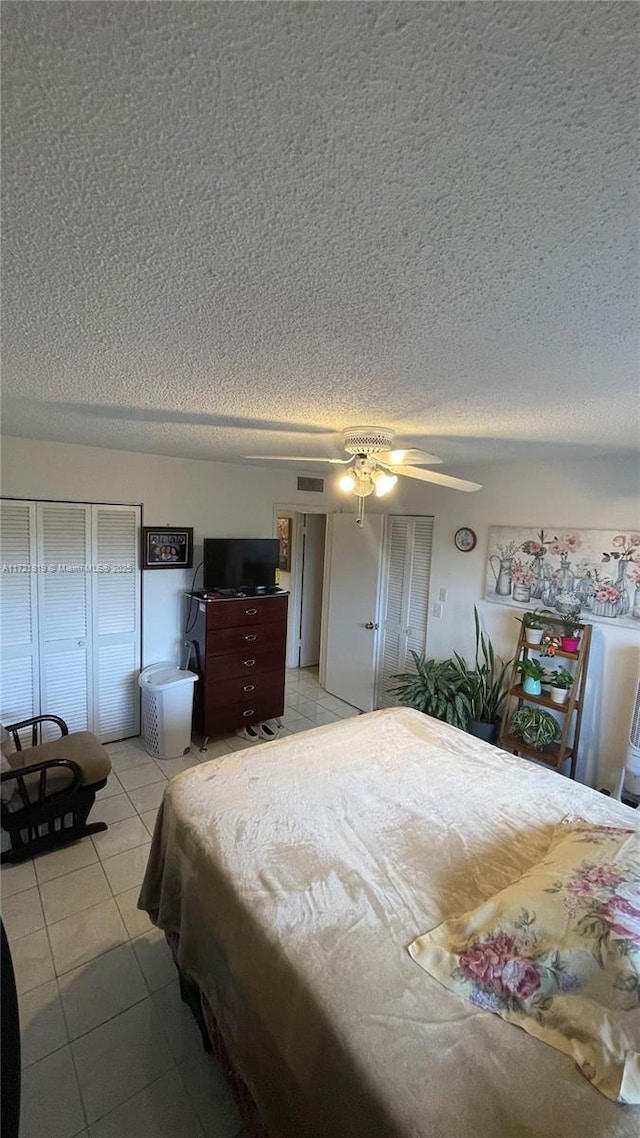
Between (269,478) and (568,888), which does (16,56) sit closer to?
(568,888)

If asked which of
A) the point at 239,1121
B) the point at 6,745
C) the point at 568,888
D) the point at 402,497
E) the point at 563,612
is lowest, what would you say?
the point at 239,1121

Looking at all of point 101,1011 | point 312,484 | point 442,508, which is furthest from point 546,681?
point 101,1011

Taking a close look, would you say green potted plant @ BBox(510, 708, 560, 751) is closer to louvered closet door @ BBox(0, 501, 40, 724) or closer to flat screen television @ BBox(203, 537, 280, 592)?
flat screen television @ BBox(203, 537, 280, 592)

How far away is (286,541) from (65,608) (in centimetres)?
281

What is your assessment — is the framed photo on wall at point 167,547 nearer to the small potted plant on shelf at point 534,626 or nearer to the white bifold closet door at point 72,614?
the white bifold closet door at point 72,614

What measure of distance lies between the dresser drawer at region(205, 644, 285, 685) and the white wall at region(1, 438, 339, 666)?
1.44 feet

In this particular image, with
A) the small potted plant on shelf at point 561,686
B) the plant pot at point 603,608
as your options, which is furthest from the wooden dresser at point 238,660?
the plant pot at point 603,608

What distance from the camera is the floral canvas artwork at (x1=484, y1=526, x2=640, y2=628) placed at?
274cm

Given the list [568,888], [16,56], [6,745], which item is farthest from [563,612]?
[6,745]

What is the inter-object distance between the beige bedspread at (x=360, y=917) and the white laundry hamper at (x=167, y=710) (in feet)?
5.00

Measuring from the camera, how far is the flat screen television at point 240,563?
12.1 ft

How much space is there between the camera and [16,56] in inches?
17.1

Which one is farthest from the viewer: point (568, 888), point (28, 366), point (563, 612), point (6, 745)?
point (563, 612)

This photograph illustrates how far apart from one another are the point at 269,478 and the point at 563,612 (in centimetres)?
262
